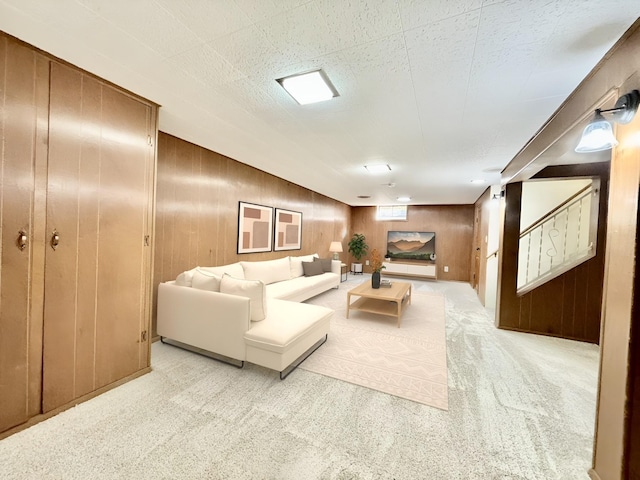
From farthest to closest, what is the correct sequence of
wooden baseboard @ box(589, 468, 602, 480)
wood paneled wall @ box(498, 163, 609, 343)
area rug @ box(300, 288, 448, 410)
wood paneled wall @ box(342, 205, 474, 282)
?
wood paneled wall @ box(342, 205, 474, 282)
wood paneled wall @ box(498, 163, 609, 343)
area rug @ box(300, 288, 448, 410)
wooden baseboard @ box(589, 468, 602, 480)

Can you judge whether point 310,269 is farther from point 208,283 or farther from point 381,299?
point 208,283

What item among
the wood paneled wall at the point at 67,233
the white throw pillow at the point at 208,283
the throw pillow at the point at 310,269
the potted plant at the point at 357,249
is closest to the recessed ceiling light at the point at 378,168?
the throw pillow at the point at 310,269

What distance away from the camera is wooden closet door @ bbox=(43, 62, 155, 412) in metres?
1.67

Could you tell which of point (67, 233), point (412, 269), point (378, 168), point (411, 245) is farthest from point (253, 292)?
point (411, 245)

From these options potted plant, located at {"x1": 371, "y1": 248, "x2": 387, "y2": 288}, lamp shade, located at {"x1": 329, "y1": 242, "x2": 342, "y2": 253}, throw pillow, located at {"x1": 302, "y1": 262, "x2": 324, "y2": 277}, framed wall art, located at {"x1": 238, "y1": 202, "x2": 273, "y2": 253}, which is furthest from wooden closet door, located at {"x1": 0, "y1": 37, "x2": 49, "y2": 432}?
lamp shade, located at {"x1": 329, "y1": 242, "x2": 342, "y2": 253}

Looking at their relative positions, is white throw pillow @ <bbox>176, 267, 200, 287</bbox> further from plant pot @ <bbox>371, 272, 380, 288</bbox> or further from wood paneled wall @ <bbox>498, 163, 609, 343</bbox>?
wood paneled wall @ <bbox>498, 163, 609, 343</bbox>

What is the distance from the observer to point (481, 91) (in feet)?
5.92

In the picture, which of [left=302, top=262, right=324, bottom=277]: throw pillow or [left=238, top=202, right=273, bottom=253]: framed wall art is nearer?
[left=238, top=202, right=273, bottom=253]: framed wall art

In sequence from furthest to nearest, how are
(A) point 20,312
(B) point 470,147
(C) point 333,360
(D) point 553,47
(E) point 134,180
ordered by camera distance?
(B) point 470,147, (C) point 333,360, (E) point 134,180, (A) point 20,312, (D) point 553,47

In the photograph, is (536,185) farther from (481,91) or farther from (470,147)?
(481,91)

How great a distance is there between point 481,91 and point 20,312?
11.3ft

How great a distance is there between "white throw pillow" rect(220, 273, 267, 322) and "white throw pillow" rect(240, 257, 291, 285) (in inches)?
54.9

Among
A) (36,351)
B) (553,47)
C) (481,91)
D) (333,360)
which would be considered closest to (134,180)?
(36,351)

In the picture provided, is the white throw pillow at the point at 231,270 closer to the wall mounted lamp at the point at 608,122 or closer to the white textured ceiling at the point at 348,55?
the white textured ceiling at the point at 348,55
